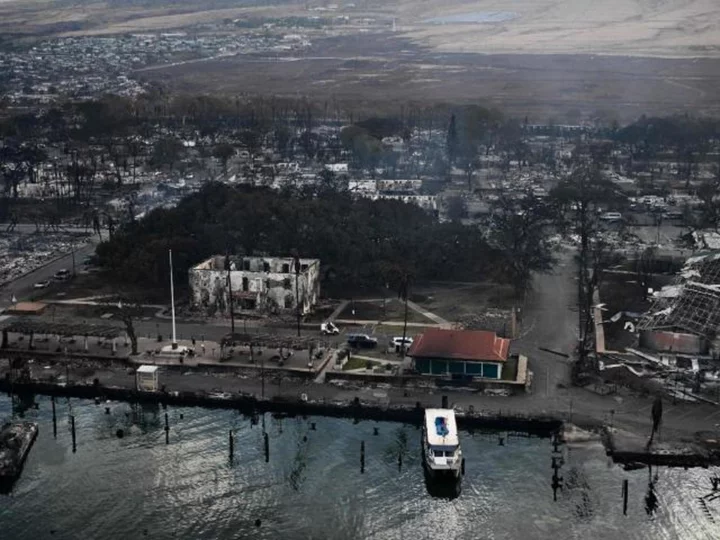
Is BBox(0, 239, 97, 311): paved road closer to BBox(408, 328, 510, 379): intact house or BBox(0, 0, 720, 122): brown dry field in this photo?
BBox(408, 328, 510, 379): intact house

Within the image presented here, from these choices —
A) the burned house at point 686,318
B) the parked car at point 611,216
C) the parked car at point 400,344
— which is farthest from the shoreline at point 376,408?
the parked car at point 611,216

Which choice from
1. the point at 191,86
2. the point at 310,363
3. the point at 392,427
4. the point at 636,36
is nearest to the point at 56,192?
the point at 310,363

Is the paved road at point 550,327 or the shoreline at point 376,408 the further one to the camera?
the paved road at point 550,327

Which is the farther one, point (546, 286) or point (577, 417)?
point (546, 286)

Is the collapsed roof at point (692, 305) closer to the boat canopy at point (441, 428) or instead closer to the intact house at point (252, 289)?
the boat canopy at point (441, 428)

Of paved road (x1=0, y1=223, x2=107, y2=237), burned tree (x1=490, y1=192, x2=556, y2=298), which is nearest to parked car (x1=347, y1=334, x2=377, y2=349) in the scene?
burned tree (x1=490, y1=192, x2=556, y2=298)

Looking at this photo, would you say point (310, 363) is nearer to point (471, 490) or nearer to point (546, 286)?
point (471, 490)

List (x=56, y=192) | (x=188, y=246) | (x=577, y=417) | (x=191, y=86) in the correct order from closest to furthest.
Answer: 1. (x=577, y=417)
2. (x=188, y=246)
3. (x=56, y=192)
4. (x=191, y=86)
